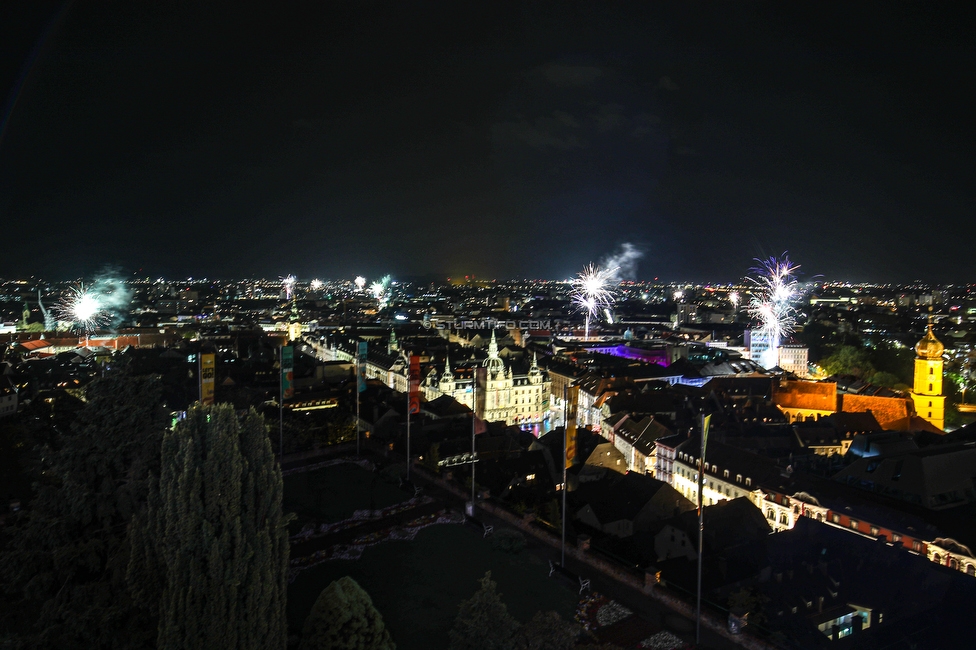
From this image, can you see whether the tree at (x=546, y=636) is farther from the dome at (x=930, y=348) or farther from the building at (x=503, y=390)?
the dome at (x=930, y=348)

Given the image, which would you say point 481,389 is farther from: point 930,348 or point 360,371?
point 930,348

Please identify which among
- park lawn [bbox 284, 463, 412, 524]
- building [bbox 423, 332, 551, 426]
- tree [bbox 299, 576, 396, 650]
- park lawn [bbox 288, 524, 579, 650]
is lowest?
building [bbox 423, 332, 551, 426]

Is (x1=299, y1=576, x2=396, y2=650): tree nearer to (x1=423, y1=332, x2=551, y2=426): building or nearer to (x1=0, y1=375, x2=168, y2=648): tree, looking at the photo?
(x1=0, y1=375, x2=168, y2=648): tree

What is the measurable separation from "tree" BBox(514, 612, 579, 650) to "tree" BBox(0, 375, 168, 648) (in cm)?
577

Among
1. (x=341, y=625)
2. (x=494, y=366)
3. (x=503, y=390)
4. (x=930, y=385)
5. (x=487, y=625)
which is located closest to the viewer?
(x=487, y=625)

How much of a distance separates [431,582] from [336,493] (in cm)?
631

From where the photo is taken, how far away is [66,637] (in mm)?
9664

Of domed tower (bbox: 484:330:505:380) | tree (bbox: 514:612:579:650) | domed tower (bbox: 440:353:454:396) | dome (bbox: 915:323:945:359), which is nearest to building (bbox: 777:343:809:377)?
dome (bbox: 915:323:945:359)

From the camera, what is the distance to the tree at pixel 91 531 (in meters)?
9.92

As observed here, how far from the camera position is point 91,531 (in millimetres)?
12734

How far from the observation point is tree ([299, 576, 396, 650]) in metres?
9.62

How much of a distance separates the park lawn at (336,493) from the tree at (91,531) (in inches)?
196

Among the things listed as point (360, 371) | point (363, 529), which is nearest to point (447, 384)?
point (360, 371)

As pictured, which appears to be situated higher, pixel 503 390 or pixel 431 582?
pixel 431 582
